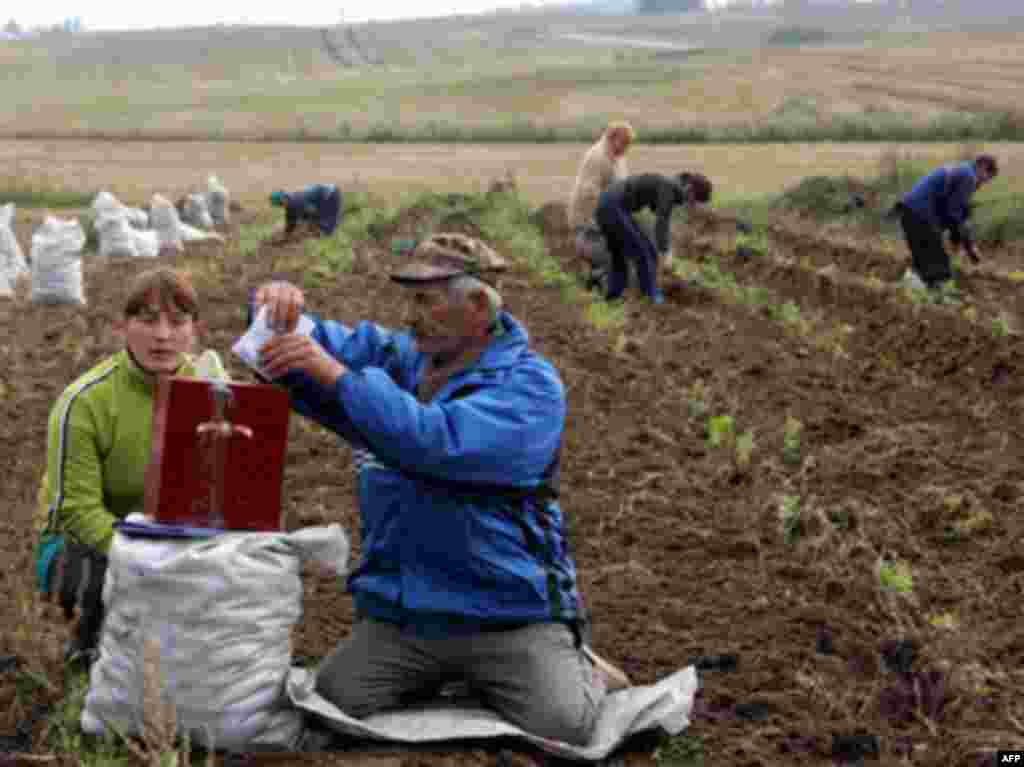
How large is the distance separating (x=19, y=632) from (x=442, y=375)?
1379 mm

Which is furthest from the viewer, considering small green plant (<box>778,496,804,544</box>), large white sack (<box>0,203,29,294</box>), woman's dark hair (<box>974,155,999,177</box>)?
large white sack (<box>0,203,29,294</box>)

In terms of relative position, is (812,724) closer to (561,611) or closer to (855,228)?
(561,611)

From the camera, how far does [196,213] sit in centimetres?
2077

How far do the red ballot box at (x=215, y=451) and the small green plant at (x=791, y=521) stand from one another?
2.73 m

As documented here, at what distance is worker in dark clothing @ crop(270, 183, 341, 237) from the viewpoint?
1808cm

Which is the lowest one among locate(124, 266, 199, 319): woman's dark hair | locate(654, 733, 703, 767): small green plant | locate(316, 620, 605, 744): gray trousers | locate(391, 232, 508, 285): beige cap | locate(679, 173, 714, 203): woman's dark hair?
locate(654, 733, 703, 767): small green plant

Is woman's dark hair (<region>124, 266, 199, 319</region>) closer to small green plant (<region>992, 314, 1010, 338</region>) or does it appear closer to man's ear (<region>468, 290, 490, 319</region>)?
man's ear (<region>468, 290, 490, 319</region>)

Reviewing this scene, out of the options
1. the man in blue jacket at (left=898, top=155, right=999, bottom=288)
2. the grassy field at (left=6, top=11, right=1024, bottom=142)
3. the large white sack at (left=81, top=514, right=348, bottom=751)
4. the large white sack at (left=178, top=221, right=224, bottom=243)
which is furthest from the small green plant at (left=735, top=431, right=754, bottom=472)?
the grassy field at (left=6, top=11, right=1024, bottom=142)

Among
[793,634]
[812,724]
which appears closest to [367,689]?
[812,724]

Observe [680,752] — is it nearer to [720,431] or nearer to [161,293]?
[161,293]

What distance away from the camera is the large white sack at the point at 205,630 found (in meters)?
3.40

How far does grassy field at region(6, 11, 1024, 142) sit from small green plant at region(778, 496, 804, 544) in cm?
2955

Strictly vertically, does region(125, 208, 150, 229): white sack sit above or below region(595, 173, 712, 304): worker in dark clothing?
below

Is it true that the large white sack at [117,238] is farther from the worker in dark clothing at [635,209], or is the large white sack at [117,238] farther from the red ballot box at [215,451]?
the red ballot box at [215,451]
